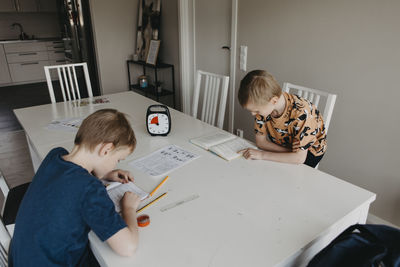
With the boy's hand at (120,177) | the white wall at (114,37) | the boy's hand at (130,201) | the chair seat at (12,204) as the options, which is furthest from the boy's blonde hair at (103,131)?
the white wall at (114,37)

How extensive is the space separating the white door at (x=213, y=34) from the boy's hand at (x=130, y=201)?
2300 mm

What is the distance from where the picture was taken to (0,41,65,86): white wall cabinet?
6039 millimetres

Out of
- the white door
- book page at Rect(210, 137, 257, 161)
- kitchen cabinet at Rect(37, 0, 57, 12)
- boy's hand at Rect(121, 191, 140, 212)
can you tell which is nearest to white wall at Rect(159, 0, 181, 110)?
the white door

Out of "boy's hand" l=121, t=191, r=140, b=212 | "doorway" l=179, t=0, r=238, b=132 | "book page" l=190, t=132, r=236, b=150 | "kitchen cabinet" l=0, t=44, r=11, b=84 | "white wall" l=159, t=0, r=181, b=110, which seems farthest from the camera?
"kitchen cabinet" l=0, t=44, r=11, b=84

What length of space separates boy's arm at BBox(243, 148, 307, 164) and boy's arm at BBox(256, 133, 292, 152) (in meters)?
0.09

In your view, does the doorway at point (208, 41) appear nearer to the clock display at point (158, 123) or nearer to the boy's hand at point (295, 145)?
the clock display at point (158, 123)

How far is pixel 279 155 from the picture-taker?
1421 millimetres

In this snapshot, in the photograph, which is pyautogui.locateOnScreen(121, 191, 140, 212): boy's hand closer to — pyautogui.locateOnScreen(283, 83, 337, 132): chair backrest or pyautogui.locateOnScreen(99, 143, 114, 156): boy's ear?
pyautogui.locateOnScreen(99, 143, 114, 156): boy's ear

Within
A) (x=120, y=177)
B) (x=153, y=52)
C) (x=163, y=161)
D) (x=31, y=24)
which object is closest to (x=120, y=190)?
(x=120, y=177)

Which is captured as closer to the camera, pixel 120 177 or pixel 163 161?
pixel 120 177

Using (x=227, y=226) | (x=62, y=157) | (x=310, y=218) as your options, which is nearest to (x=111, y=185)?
(x=62, y=157)

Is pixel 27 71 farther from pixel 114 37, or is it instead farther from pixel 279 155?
pixel 279 155

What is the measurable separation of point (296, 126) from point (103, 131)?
0.90 metres

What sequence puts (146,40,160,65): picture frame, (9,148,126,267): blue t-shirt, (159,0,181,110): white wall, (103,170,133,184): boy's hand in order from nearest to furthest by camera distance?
1. (9,148,126,267): blue t-shirt
2. (103,170,133,184): boy's hand
3. (159,0,181,110): white wall
4. (146,40,160,65): picture frame
